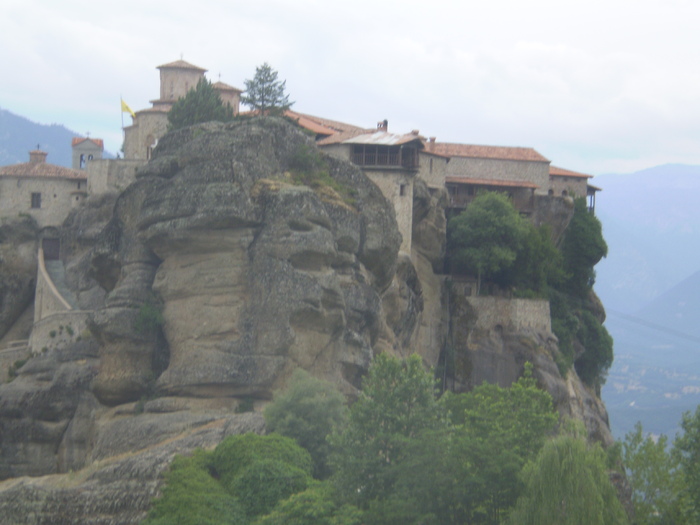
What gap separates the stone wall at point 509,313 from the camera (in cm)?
7425

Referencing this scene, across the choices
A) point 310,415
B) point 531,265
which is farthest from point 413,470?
point 531,265

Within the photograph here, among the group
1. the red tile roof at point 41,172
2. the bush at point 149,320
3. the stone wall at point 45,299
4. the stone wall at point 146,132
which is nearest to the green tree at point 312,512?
the bush at point 149,320

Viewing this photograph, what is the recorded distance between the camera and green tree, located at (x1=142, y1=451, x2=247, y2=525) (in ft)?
138

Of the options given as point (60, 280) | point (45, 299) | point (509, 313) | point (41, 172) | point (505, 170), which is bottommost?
point (45, 299)

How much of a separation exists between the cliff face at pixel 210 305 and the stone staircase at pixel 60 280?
6.27 meters

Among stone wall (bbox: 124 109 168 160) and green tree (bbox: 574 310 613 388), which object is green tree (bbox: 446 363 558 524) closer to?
green tree (bbox: 574 310 613 388)

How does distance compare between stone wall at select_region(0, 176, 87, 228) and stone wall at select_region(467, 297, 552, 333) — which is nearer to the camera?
stone wall at select_region(467, 297, 552, 333)

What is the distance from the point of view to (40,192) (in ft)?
261

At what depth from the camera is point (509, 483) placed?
39.7 m

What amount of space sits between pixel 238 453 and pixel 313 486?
130 inches

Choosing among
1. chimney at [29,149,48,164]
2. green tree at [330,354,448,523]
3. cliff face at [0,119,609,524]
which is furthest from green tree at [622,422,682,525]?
chimney at [29,149,48,164]

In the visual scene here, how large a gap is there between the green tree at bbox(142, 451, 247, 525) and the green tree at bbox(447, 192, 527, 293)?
31.8 meters

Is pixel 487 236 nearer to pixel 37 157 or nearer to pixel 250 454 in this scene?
pixel 37 157

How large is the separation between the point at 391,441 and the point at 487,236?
1314 inches
